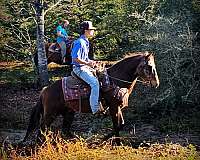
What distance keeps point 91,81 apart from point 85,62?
0.44 meters

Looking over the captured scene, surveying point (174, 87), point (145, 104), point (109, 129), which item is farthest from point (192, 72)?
point (109, 129)

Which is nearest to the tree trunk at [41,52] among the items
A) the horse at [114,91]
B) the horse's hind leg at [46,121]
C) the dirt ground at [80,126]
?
the dirt ground at [80,126]

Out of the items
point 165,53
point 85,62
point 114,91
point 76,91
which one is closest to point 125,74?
point 114,91

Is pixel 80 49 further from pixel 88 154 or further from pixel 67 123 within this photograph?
pixel 88 154

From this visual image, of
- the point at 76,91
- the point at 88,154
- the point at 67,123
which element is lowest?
the point at 67,123

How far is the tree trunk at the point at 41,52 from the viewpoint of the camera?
16594 millimetres

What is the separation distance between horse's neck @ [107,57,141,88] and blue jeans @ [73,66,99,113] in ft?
1.70

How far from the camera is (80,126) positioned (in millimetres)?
13125

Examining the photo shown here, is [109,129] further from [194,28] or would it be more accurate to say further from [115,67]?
[194,28]

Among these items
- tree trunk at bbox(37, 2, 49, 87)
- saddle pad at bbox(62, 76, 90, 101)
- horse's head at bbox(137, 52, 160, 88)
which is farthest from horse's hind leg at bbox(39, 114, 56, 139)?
tree trunk at bbox(37, 2, 49, 87)

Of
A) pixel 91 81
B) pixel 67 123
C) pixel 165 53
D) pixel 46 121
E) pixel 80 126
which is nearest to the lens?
pixel 91 81

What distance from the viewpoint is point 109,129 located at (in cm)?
1247

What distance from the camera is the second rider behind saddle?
1013 cm

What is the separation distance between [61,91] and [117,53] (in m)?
8.67
